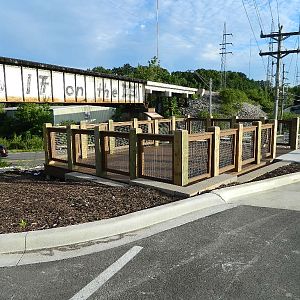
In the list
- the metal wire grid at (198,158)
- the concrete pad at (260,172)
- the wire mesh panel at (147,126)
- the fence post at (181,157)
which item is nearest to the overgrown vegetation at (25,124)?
the wire mesh panel at (147,126)

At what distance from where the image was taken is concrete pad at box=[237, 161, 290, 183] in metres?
8.66

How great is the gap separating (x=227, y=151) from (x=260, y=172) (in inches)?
47.4

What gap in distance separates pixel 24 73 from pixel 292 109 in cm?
11368

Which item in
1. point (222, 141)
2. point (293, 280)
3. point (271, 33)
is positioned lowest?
point (293, 280)

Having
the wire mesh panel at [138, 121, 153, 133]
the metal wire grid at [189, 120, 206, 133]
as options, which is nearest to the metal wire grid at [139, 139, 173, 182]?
the wire mesh panel at [138, 121, 153, 133]

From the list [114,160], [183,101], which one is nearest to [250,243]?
[114,160]

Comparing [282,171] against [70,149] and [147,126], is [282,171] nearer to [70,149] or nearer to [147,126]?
[70,149]

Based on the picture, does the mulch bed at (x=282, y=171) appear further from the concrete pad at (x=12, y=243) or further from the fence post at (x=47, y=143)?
the fence post at (x=47, y=143)

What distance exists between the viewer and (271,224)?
17.7 ft

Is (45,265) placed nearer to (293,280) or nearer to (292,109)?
(293,280)

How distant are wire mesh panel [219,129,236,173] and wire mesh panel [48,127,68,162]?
495cm

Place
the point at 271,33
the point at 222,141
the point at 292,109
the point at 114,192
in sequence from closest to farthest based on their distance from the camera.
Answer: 1. the point at 114,192
2. the point at 222,141
3. the point at 271,33
4. the point at 292,109

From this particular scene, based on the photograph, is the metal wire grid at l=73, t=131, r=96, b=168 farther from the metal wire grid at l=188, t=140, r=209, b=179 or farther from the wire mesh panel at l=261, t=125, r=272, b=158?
the wire mesh panel at l=261, t=125, r=272, b=158

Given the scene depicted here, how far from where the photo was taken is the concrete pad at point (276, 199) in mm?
6527
